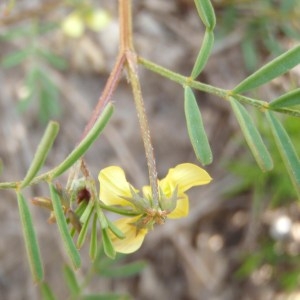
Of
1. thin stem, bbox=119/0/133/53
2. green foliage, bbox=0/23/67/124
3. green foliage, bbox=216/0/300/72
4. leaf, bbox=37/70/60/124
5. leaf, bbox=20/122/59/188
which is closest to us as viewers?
leaf, bbox=20/122/59/188

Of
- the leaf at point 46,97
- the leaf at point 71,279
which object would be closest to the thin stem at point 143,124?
the leaf at point 71,279

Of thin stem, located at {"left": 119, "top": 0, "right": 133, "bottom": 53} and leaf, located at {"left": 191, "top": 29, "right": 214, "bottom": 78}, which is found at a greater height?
thin stem, located at {"left": 119, "top": 0, "right": 133, "bottom": 53}

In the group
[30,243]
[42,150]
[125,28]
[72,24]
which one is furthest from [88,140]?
[72,24]

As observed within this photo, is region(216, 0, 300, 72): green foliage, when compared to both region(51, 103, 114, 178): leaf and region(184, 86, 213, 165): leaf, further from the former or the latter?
region(51, 103, 114, 178): leaf

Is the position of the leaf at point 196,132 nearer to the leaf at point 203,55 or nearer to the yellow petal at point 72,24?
the leaf at point 203,55

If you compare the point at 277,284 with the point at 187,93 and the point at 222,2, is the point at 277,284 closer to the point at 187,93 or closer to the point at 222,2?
the point at 222,2

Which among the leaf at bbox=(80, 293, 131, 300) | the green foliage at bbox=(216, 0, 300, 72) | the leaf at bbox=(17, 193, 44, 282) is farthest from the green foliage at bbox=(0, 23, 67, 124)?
the leaf at bbox=(17, 193, 44, 282)
